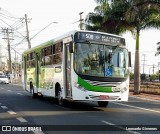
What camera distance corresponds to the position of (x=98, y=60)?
17.8 m

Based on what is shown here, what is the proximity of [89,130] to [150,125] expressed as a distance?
8.21ft

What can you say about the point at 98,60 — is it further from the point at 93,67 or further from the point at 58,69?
the point at 58,69

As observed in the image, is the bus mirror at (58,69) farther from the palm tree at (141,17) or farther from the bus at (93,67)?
the palm tree at (141,17)

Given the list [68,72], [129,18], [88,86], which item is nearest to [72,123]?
[88,86]

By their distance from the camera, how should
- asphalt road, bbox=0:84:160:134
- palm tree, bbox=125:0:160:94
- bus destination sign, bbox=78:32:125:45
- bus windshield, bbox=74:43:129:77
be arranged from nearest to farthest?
asphalt road, bbox=0:84:160:134
bus windshield, bbox=74:43:129:77
bus destination sign, bbox=78:32:125:45
palm tree, bbox=125:0:160:94

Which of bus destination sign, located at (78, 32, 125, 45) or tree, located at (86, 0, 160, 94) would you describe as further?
tree, located at (86, 0, 160, 94)

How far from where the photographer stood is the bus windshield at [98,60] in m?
17.7

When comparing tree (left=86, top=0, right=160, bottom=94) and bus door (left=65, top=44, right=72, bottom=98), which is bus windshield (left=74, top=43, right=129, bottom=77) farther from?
tree (left=86, top=0, right=160, bottom=94)

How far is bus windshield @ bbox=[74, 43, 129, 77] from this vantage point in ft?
58.0

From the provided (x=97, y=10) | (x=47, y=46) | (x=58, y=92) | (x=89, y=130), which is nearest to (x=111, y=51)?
(x=58, y=92)

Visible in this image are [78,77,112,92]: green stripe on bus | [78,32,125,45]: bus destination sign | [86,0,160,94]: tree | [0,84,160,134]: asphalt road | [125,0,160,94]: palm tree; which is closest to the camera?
[0,84,160,134]: asphalt road

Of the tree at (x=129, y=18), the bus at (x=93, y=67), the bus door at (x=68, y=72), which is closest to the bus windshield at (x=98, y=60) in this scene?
the bus at (x=93, y=67)

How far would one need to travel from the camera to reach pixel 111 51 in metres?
18.1

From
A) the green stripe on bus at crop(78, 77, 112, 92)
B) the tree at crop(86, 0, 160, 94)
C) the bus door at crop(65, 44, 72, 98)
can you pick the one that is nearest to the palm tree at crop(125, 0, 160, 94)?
the tree at crop(86, 0, 160, 94)
